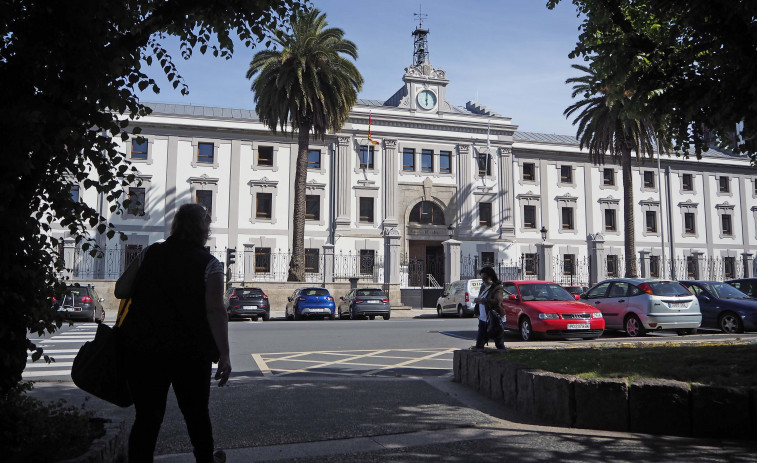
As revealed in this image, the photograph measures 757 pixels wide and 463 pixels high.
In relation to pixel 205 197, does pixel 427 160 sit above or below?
above

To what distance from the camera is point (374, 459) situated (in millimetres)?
4766

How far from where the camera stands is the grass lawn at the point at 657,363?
6336 millimetres

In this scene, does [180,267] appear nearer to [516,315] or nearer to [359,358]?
[359,358]

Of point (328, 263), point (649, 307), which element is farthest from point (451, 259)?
point (649, 307)

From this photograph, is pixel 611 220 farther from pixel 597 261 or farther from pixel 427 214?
pixel 427 214

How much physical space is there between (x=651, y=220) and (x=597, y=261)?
24.4 ft

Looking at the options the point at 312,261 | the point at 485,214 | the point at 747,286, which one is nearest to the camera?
the point at 747,286

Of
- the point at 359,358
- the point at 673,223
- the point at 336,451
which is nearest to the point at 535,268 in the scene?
the point at 673,223

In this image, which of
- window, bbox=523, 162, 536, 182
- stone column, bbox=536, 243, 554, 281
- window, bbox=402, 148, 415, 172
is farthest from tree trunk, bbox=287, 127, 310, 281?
window, bbox=523, 162, 536, 182

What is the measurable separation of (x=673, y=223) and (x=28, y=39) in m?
48.8

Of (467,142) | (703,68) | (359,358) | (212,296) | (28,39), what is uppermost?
(467,142)

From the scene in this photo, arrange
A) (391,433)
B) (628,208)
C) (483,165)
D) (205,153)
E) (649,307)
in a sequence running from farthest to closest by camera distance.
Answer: (483,165) < (205,153) < (628,208) < (649,307) < (391,433)

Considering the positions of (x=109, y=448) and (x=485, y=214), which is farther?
(x=485, y=214)

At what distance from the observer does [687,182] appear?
1863 inches
